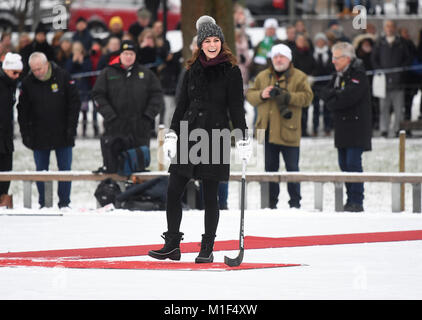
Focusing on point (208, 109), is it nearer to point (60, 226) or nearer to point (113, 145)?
point (60, 226)

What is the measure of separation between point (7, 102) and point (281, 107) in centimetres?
304

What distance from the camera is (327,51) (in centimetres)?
1956

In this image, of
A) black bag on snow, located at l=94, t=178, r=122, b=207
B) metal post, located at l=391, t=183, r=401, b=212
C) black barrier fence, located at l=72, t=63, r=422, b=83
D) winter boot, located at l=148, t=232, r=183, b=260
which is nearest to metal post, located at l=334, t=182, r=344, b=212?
metal post, located at l=391, t=183, r=401, b=212

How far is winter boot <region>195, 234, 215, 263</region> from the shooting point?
887 cm

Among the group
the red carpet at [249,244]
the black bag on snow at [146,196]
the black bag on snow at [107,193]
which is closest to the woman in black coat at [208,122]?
the red carpet at [249,244]

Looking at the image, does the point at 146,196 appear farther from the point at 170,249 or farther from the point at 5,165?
the point at 170,249

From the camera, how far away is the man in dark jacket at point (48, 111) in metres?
12.9

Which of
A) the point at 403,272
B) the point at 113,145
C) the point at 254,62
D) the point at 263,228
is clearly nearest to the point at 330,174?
the point at 263,228

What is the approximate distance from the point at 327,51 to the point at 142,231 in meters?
9.33

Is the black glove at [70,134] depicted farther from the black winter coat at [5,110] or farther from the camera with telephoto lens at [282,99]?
the camera with telephoto lens at [282,99]

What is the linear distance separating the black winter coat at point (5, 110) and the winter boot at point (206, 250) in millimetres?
4465

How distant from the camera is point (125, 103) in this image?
12852 mm

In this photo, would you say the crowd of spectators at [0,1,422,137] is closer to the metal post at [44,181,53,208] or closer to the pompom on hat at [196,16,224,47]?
the metal post at [44,181,53,208]

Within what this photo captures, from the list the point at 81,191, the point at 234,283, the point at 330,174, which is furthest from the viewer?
the point at 81,191
